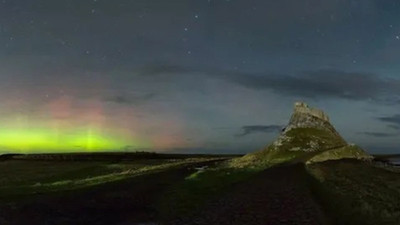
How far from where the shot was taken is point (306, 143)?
114500 mm


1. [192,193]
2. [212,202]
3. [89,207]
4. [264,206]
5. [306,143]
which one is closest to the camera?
[264,206]

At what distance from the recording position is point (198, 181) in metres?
56.0

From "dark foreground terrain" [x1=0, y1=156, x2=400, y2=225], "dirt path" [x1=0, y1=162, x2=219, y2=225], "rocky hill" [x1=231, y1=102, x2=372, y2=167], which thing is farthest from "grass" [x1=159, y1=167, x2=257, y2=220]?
"rocky hill" [x1=231, y1=102, x2=372, y2=167]

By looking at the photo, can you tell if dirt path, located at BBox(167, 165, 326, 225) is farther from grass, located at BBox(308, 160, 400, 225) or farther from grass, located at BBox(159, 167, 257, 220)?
grass, located at BBox(308, 160, 400, 225)

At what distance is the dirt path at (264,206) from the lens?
30422mm

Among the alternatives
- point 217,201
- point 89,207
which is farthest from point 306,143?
point 89,207

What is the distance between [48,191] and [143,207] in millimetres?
16523

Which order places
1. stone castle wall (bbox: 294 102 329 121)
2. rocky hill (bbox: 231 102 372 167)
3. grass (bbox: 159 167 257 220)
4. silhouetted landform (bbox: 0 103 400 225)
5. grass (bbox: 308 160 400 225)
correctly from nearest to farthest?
grass (bbox: 308 160 400 225)
silhouetted landform (bbox: 0 103 400 225)
grass (bbox: 159 167 257 220)
rocky hill (bbox: 231 102 372 167)
stone castle wall (bbox: 294 102 329 121)

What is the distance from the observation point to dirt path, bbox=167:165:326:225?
30.4 m

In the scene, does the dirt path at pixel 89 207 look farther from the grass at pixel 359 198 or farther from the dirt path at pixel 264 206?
the grass at pixel 359 198

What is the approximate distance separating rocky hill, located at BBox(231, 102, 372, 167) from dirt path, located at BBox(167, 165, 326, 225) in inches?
1605

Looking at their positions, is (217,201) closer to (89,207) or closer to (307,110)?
(89,207)

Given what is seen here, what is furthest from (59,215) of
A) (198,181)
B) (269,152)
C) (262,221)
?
(269,152)

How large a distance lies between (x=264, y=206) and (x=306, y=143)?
8169 cm
